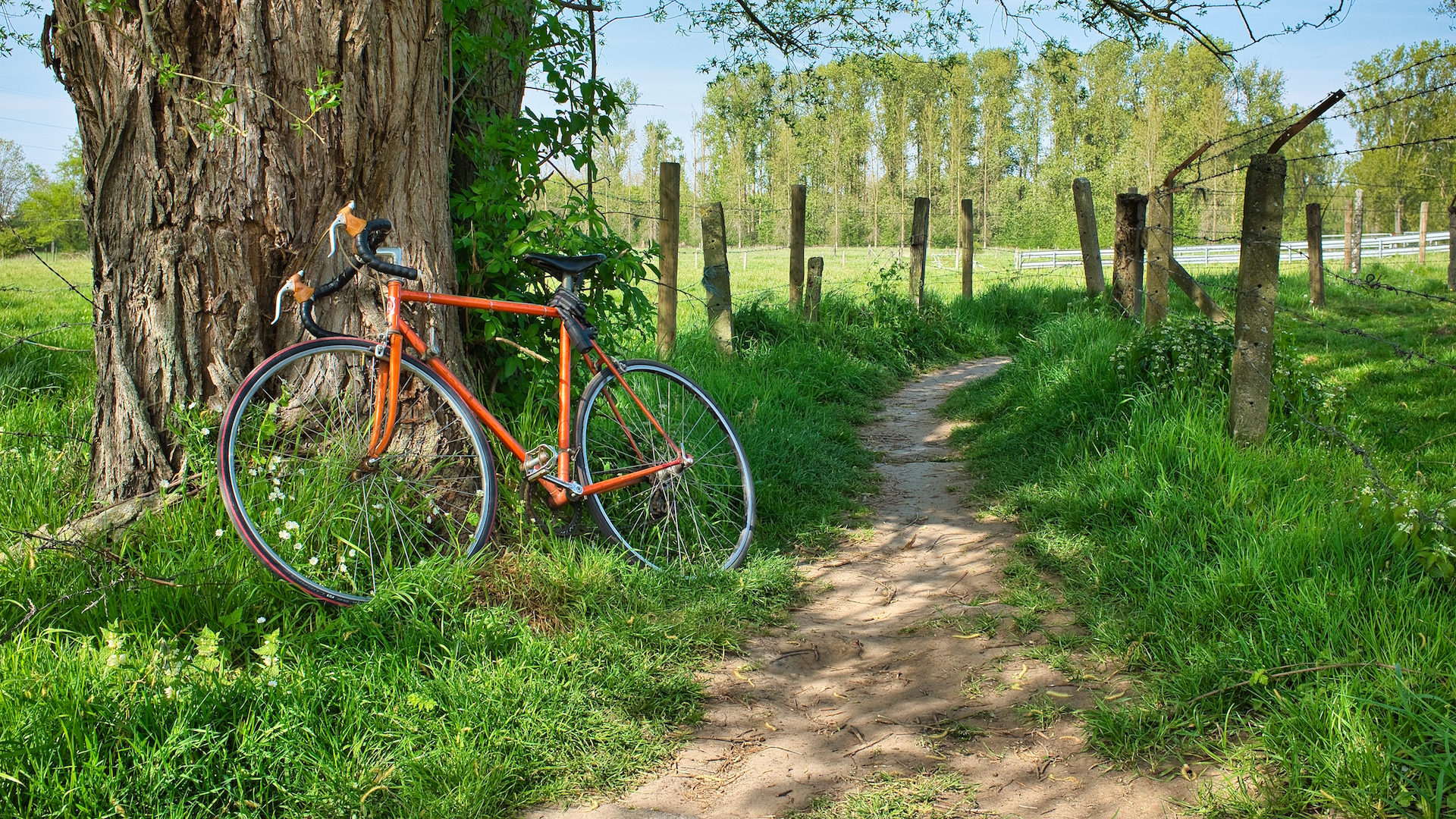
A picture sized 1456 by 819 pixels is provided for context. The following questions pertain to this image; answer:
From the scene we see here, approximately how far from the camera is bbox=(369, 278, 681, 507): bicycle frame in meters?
3.23

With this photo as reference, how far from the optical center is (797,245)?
1030 cm

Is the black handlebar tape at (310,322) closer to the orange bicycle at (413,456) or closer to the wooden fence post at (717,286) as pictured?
the orange bicycle at (413,456)

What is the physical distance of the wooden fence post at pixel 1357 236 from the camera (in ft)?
50.0

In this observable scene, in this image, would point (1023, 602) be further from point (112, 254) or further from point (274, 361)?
point (112, 254)

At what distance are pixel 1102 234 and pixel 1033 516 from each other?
161 feet

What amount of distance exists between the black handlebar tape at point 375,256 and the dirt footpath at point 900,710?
183cm

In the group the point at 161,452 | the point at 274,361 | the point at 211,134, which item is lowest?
the point at 161,452

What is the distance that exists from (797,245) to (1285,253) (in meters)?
24.6

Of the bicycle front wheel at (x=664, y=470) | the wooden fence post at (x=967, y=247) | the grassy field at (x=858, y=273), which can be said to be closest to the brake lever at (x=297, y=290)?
the bicycle front wheel at (x=664, y=470)

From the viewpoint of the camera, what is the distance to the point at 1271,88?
42.9 m

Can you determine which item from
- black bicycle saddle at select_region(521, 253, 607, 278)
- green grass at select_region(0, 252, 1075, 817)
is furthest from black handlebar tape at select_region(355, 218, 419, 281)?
green grass at select_region(0, 252, 1075, 817)

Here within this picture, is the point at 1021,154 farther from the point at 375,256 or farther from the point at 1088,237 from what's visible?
the point at 375,256

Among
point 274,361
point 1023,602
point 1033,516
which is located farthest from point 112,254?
point 1033,516

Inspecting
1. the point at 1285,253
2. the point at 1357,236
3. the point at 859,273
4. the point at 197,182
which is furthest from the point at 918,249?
the point at 1285,253
